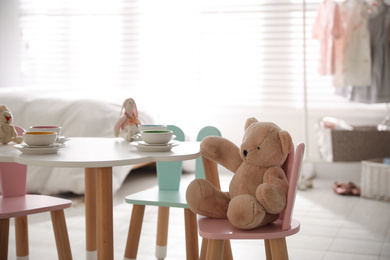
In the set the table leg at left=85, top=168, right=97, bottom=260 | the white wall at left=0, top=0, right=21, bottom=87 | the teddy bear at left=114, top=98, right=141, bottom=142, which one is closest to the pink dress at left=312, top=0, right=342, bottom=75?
the teddy bear at left=114, top=98, right=141, bottom=142

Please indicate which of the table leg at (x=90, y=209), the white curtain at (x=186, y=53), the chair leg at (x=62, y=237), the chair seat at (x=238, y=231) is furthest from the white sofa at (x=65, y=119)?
the chair seat at (x=238, y=231)

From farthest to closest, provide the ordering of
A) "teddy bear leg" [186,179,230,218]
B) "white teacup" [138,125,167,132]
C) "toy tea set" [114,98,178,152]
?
"white teacup" [138,125,167,132]
"toy tea set" [114,98,178,152]
"teddy bear leg" [186,179,230,218]

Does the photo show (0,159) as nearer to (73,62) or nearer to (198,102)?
(198,102)

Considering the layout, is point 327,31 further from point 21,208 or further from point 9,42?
point 9,42

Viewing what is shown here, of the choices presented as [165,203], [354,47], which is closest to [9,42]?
[354,47]

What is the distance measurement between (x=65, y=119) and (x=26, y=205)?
5.40 ft

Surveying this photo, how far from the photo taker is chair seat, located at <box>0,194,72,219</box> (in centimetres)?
174

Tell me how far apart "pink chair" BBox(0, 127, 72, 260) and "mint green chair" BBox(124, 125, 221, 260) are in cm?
23

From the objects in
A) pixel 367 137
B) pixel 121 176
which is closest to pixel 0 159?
pixel 121 176

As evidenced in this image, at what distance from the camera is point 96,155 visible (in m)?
1.59

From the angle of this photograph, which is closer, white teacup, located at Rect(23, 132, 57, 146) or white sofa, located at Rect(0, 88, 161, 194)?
white teacup, located at Rect(23, 132, 57, 146)

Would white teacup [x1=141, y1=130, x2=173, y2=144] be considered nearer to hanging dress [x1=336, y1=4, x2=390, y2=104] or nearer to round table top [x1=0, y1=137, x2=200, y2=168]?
round table top [x1=0, y1=137, x2=200, y2=168]

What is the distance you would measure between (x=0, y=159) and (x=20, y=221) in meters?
0.47

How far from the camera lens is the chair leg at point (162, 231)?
2.13 metres
